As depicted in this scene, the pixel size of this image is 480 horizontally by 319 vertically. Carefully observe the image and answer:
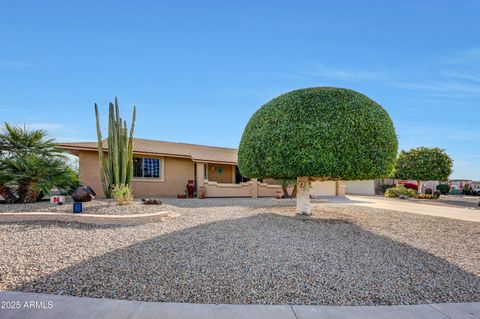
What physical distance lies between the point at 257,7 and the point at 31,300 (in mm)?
10031

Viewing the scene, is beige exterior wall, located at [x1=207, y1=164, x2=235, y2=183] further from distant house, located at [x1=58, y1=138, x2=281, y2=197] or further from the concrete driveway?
the concrete driveway

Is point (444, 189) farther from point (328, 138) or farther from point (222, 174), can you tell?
point (328, 138)

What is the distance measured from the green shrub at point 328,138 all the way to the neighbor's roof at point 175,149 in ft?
34.9

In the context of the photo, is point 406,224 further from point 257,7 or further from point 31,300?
point 31,300

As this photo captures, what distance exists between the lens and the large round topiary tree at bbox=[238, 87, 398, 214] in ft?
24.9

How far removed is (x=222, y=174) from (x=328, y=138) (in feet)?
48.6

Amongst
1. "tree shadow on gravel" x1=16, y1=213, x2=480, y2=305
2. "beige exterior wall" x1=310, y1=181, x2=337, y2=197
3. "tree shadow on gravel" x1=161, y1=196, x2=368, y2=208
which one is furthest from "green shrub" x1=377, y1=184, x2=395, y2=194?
"tree shadow on gravel" x1=16, y1=213, x2=480, y2=305

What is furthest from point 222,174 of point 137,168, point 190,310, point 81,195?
point 190,310

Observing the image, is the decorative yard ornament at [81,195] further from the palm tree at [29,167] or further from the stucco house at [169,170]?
the stucco house at [169,170]

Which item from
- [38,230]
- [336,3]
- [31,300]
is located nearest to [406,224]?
[336,3]

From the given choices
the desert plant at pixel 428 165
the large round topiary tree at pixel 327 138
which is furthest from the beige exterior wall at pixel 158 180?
the desert plant at pixel 428 165

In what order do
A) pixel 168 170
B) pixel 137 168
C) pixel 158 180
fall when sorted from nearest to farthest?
pixel 137 168
pixel 158 180
pixel 168 170

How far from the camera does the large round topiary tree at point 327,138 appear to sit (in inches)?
299

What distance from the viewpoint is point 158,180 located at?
17.7m
